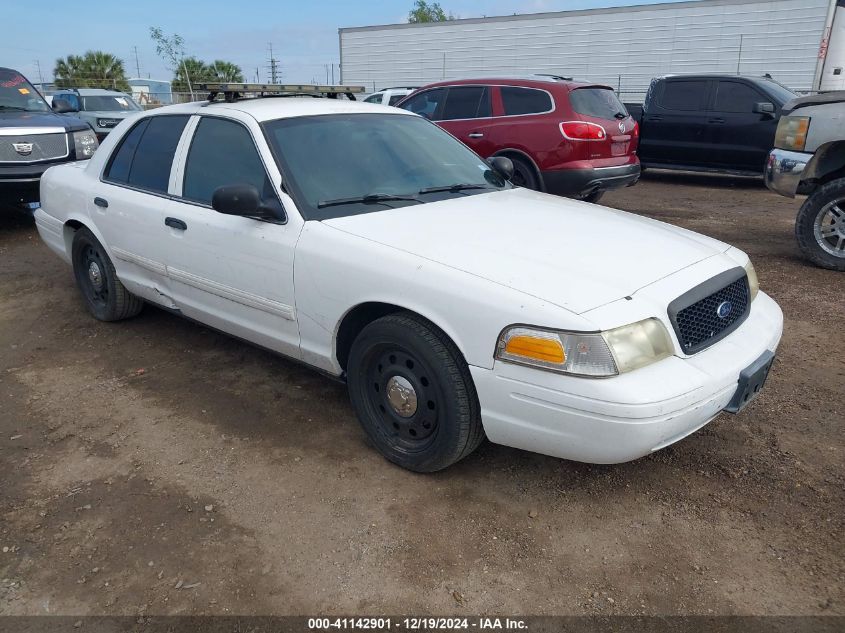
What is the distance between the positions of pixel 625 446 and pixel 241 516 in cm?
159

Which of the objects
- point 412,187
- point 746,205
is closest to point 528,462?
point 412,187

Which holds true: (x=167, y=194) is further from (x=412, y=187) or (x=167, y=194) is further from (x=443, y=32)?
(x=443, y=32)

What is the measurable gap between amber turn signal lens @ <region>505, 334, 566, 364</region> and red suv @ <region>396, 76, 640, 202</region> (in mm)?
5823

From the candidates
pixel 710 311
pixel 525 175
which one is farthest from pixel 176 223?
pixel 525 175

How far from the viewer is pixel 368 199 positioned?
3.53 metres

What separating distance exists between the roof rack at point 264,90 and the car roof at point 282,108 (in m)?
0.10

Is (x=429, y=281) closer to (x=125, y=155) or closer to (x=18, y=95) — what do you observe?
(x=125, y=155)

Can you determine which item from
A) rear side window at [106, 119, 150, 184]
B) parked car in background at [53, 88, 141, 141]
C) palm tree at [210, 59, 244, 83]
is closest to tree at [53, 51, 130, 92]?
palm tree at [210, 59, 244, 83]

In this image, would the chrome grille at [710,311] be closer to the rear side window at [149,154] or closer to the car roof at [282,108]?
the car roof at [282,108]

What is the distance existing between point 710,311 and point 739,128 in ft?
30.5

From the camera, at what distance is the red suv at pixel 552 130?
8.07 meters

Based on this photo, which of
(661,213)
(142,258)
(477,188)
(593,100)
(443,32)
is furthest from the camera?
(443,32)

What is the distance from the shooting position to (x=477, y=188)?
13.3ft

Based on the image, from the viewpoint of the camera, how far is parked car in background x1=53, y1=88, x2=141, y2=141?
14.7 meters
